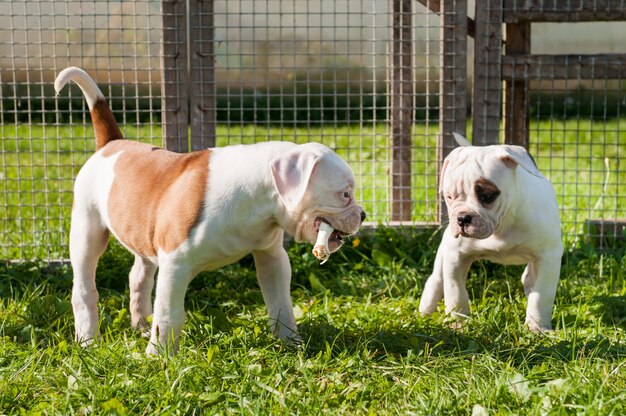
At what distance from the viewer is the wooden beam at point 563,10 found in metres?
5.63

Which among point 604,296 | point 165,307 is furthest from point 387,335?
point 604,296

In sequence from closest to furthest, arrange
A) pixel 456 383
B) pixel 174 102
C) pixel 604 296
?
pixel 456 383 < pixel 604 296 < pixel 174 102

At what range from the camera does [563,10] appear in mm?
5641

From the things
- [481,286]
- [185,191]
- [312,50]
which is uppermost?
[312,50]

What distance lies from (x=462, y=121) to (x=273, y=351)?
2474 millimetres

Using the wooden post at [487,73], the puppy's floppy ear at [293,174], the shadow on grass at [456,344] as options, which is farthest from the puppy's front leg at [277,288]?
the wooden post at [487,73]

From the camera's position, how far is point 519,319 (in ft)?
15.3

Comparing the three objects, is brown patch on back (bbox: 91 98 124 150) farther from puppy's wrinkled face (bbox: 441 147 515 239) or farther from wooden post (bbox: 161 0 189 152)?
puppy's wrinkled face (bbox: 441 147 515 239)

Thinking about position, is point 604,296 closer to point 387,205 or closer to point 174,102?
point 387,205

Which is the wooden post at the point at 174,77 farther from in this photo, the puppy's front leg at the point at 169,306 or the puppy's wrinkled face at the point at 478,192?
the puppy's wrinkled face at the point at 478,192

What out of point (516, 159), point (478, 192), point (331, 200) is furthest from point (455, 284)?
point (331, 200)

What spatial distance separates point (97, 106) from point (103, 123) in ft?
0.30

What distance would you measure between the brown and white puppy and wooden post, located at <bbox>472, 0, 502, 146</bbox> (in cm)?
203

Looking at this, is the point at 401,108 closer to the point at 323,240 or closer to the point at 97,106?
the point at 97,106
